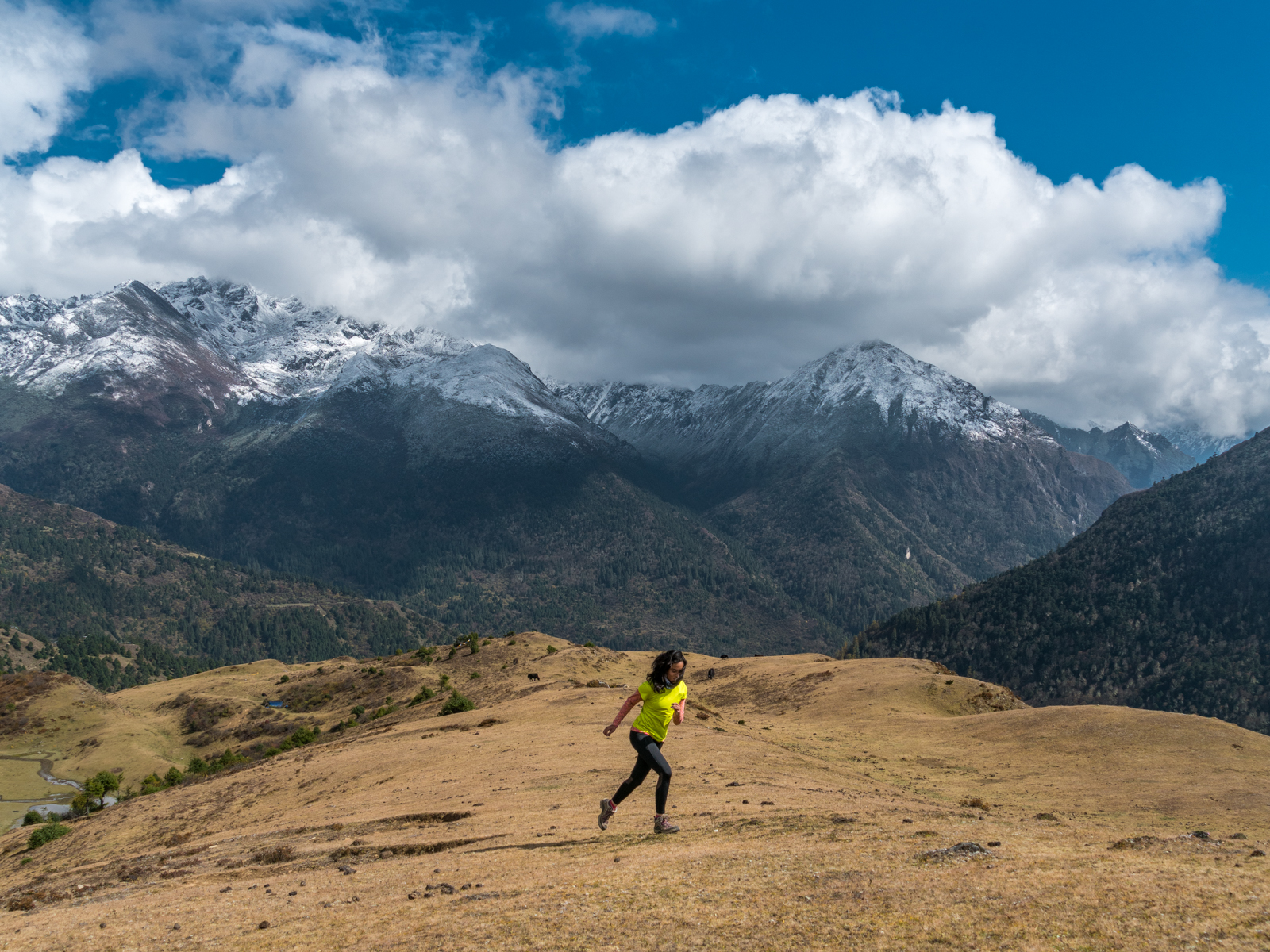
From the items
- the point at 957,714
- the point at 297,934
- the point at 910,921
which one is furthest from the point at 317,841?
the point at 957,714

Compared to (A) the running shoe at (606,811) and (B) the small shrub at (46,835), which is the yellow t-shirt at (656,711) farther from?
(B) the small shrub at (46,835)

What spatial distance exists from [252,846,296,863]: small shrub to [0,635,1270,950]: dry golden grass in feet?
1.17

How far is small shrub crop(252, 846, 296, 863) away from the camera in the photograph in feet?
82.1

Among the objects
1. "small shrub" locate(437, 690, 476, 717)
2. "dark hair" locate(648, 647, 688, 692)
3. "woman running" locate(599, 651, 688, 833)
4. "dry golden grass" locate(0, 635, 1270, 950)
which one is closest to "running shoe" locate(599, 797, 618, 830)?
"dry golden grass" locate(0, 635, 1270, 950)

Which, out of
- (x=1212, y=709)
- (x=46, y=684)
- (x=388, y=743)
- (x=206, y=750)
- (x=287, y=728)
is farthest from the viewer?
(x=1212, y=709)

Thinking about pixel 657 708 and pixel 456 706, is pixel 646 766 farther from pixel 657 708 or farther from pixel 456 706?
pixel 456 706

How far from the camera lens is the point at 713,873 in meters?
16.3

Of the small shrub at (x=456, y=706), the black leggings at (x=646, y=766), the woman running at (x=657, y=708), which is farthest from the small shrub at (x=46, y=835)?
the woman running at (x=657, y=708)

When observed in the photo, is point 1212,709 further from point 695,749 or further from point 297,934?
point 297,934

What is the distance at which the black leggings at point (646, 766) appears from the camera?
739 inches

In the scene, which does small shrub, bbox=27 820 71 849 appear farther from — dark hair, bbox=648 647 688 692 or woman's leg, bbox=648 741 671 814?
dark hair, bbox=648 647 688 692

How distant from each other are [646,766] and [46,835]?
4951cm

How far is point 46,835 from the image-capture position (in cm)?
4909

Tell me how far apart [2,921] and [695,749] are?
26.5 metres
